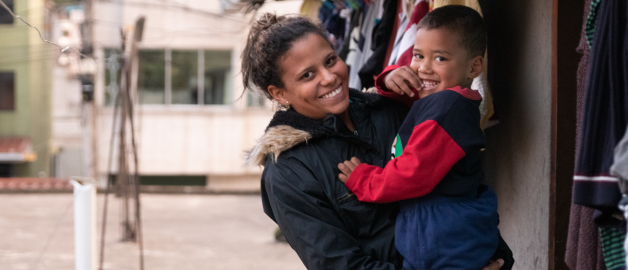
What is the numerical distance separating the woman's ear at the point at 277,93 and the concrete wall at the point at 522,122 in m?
1.13

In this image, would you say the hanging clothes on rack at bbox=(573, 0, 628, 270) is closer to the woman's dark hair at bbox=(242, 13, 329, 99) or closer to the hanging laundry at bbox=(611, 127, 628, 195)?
the hanging laundry at bbox=(611, 127, 628, 195)

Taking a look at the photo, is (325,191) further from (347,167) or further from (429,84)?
(429,84)

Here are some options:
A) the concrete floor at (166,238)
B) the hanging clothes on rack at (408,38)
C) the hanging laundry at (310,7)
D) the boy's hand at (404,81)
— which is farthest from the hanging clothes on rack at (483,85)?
the concrete floor at (166,238)

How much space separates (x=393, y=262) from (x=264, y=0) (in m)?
3.41

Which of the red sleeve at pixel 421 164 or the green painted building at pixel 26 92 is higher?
the red sleeve at pixel 421 164

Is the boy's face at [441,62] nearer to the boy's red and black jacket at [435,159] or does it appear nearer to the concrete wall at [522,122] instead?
the boy's red and black jacket at [435,159]

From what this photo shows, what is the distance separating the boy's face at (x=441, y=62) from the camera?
5.80 feet

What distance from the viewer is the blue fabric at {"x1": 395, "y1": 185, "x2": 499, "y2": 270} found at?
60.2 inches

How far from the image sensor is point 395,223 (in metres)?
1.69

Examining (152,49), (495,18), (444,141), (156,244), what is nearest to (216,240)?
(156,244)

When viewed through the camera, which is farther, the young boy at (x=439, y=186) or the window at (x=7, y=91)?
the window at (x=7, y=91)

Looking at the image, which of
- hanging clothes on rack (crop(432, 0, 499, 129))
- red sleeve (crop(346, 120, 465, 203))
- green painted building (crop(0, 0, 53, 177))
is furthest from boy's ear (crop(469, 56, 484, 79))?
green painted building (crop(0, 0, 53, 177))

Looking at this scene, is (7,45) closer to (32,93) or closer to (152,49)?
(32,93)

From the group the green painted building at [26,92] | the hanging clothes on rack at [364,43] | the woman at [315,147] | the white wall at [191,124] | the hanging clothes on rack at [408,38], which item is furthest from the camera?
the green painted building at [26,92]
